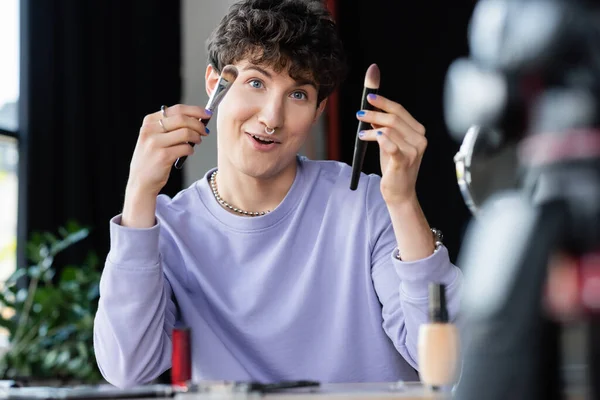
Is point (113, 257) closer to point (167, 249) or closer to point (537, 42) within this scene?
point (167, 249)

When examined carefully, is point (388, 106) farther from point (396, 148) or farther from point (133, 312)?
point (133, 312)

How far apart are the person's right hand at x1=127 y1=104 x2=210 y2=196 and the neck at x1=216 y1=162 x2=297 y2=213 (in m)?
0.26

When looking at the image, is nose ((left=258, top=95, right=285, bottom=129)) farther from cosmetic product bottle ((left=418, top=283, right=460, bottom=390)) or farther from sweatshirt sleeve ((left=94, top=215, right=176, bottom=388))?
cosmetic product bottle ((left=418, top=283, right=460, bottom=390))

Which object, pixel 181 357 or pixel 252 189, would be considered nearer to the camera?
pixel 181 357

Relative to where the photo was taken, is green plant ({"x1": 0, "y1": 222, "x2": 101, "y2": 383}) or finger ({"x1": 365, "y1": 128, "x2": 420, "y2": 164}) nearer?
finger ({"x1": 365, "y1": 128, "x2": 420, "y2": 164})

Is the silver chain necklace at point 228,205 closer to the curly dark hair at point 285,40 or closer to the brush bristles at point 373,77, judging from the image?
the curly dark hair at point 285,40

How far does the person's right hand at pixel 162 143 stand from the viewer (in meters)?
1.32

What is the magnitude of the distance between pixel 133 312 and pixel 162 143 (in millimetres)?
267

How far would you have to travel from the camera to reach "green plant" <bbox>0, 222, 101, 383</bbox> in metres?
2.83

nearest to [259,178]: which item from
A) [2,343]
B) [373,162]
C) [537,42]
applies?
[537,42]

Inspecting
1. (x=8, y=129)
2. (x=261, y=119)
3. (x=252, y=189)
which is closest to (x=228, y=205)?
(x=252, y=189)

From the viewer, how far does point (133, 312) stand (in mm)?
1318

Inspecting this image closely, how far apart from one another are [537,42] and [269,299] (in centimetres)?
109

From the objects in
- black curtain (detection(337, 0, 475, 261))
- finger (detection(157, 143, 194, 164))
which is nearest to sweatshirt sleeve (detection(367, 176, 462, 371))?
finger (detection(157, 143, 194, 164))
